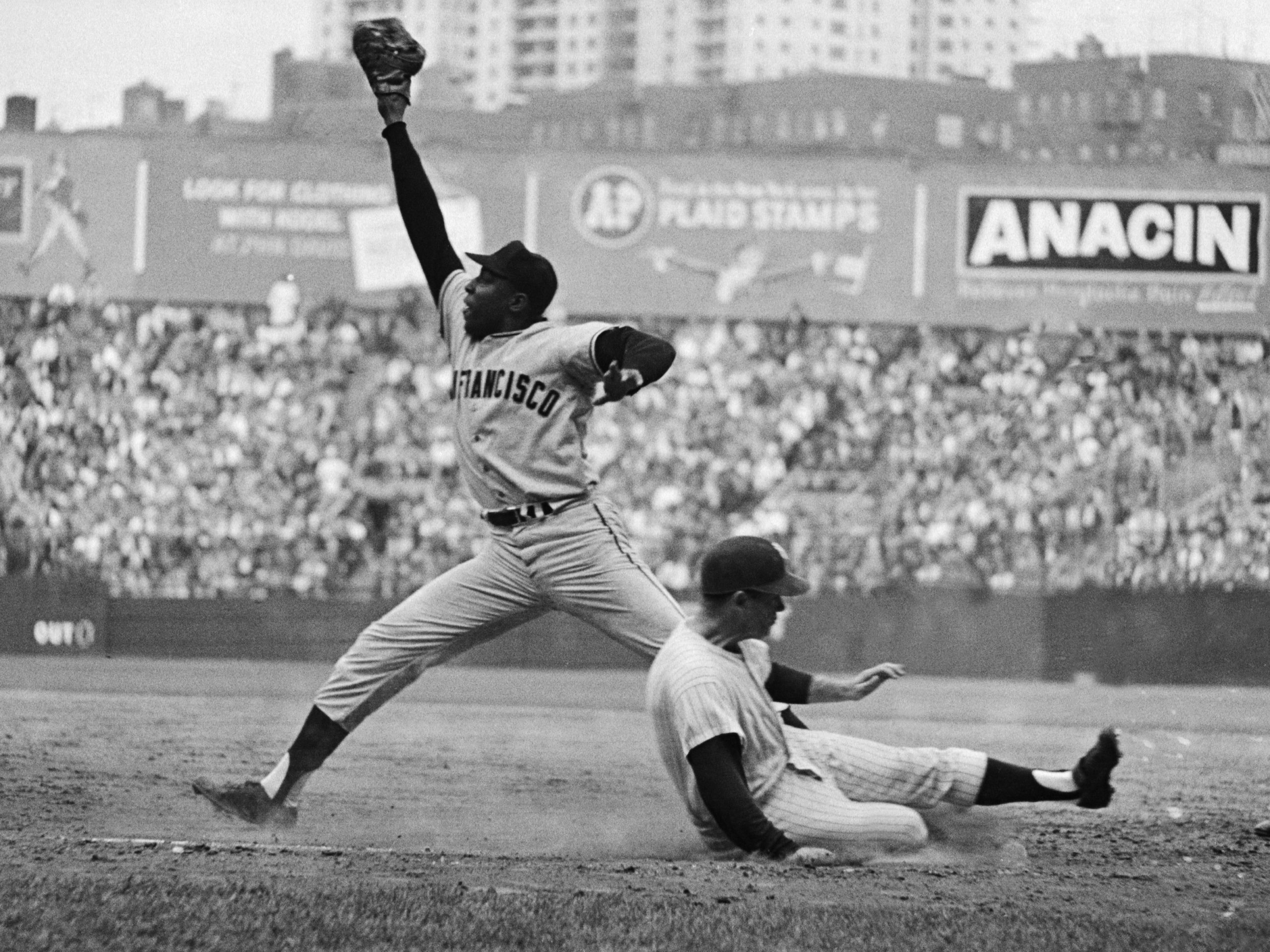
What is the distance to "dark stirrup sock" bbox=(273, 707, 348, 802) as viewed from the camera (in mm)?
5699

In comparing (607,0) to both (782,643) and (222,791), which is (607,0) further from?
(222,791)

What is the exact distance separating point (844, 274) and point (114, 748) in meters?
12.4

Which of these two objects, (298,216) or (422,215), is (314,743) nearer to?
(422,215)

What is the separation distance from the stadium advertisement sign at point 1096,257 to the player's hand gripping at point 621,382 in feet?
49.9

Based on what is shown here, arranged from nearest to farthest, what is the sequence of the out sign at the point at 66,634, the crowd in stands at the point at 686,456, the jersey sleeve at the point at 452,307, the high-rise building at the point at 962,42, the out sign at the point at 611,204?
the jersey sleeve at the point at 452,307 → the out sign at the point at 66,634 → the crowd in stands at the point at 686,456 → the out sign at the point at 611,204 → the high-rise building at the point at 962,42

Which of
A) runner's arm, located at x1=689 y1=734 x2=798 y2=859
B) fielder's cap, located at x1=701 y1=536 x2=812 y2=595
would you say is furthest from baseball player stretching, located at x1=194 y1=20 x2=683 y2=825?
runner's arm, located at x1=689 y1=734 x2=798 y2=859

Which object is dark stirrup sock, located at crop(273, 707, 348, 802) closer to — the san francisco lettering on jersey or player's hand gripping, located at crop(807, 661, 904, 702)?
the san francisco lettering on jersey

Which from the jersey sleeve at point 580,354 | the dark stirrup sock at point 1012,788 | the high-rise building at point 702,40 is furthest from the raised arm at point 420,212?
the high-rise building at point 702,40

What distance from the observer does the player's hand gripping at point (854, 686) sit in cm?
559

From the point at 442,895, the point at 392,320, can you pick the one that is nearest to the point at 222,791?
the point at 442,895

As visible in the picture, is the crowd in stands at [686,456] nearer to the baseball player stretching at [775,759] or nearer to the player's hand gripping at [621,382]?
the baseball player stretching at [775,759]

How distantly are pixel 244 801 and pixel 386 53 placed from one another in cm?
249

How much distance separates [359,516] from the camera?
17.7 m

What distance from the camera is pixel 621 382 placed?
511 cm
